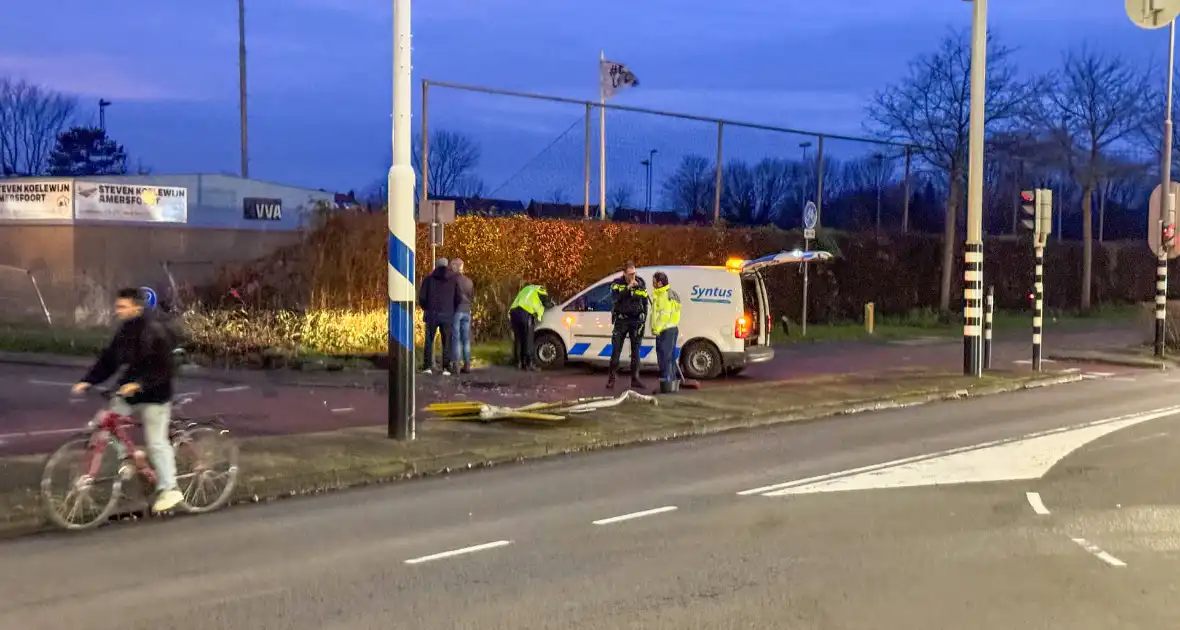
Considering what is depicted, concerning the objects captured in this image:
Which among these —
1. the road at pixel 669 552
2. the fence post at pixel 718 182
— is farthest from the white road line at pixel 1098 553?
the fence post at pixel 718 182

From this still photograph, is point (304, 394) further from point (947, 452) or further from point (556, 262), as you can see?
point (556, 262)

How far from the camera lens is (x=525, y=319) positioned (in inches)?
699

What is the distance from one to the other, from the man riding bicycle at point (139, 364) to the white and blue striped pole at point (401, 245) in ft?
10.4

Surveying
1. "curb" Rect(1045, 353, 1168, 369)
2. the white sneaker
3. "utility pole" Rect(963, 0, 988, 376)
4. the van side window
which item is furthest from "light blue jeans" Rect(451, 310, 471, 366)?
"curb" Rect(1045, 353, 1168, 369)

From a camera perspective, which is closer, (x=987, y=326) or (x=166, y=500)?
(x=166, y=500)

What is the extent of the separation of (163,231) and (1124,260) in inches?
1362

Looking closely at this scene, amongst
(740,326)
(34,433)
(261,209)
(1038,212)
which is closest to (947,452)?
(740,326)

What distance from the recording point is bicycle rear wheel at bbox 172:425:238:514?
8.22m

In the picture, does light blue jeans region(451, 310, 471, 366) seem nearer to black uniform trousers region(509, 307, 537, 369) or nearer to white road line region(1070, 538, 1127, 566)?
black uniform trousers region(509, 307, 537, 369)

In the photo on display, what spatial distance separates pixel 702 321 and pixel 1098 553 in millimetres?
10523

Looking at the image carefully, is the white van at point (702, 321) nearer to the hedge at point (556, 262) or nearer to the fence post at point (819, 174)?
the hedge at point (556, 262)

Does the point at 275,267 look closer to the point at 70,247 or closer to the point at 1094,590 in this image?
the point at 70,247

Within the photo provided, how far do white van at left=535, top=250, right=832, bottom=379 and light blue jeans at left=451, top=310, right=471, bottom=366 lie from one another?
1556mm

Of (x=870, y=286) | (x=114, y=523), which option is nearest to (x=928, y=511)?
(x=114, y=523)
